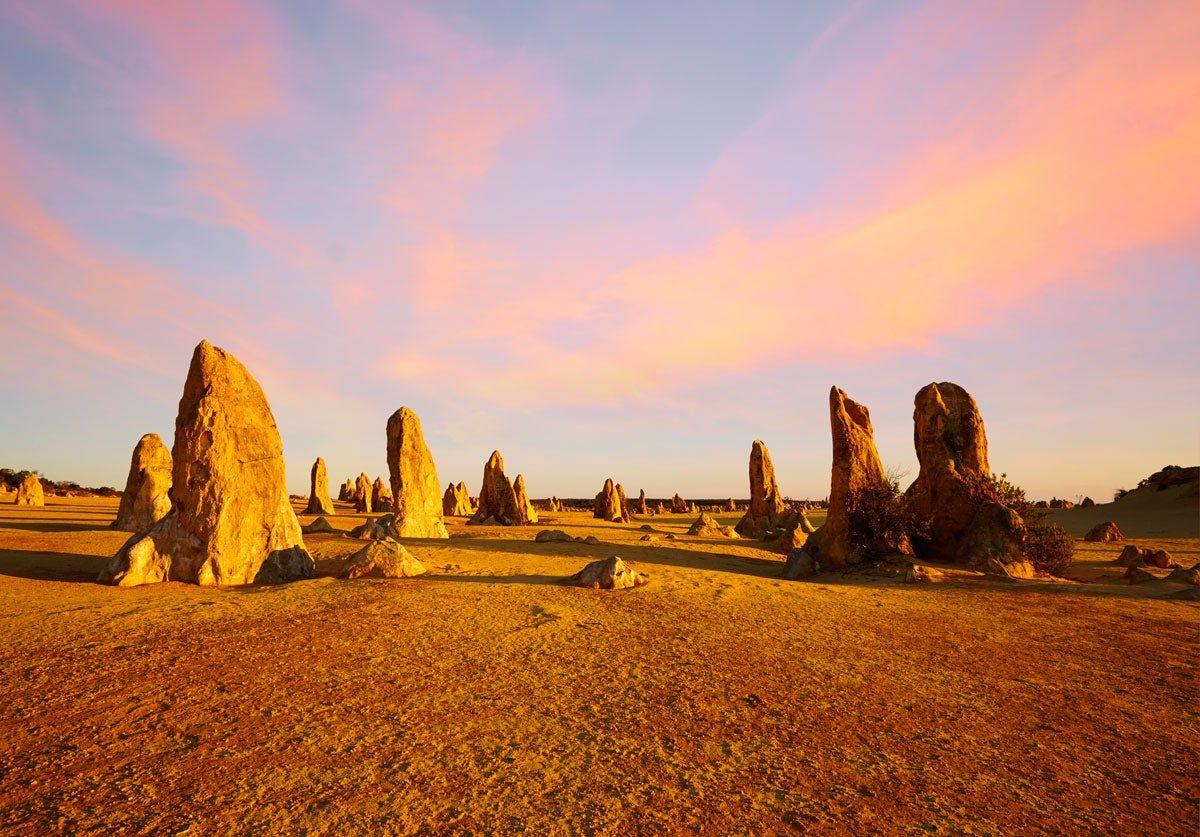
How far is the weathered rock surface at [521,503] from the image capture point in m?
34.7

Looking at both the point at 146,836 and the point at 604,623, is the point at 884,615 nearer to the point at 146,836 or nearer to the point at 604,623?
the point at 604,623

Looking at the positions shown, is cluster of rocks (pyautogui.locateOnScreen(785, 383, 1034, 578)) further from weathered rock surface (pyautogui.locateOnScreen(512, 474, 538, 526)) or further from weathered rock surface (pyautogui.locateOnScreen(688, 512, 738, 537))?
weathered rock surface (pyautogui.locateOnScreen(512, 474, 538, 526))

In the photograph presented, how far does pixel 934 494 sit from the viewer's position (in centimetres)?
1747

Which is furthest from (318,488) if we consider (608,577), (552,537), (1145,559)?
(1145,559)

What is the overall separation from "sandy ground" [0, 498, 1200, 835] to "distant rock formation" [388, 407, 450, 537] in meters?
12.0

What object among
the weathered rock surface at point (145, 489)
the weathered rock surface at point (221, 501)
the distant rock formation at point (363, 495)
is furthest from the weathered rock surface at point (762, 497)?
the distant rock formation at point (363, 495)

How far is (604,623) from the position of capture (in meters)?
9.20

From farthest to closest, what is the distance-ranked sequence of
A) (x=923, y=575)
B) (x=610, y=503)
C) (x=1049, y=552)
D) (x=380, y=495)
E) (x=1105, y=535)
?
(x=380, y=495), (x=610, y=503), (x=1105, y=535), (x=1049, y=552), (x=923, y=575)

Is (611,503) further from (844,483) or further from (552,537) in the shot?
(844,483)

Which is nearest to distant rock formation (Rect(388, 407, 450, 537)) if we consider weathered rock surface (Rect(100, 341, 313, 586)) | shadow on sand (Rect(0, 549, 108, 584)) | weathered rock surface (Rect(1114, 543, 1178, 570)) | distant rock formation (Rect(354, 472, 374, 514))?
weathered rock surface (Rect(100, 341, 313, 586))

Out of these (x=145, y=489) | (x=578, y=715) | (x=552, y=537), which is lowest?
(x=578, y=715)

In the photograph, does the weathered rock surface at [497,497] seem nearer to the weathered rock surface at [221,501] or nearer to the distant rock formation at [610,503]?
the distant rock formation at [610,503]

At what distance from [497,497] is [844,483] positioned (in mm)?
22826

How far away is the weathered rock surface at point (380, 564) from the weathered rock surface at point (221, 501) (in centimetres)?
124
